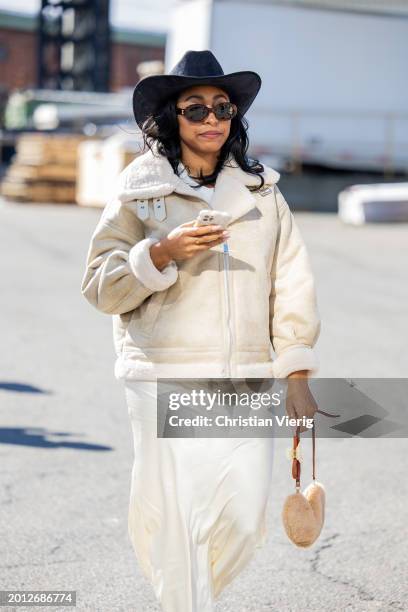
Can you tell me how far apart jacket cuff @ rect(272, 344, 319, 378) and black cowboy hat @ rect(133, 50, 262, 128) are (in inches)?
31.2

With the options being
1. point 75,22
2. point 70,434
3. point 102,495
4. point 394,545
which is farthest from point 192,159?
point 75,22

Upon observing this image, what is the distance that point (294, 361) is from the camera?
3.59 m

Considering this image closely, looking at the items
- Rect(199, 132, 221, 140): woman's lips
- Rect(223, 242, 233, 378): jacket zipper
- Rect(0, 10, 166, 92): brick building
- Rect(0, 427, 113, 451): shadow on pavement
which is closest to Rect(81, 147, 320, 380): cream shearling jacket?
A: Rect(223, 242, 233, 378): jacket zipper

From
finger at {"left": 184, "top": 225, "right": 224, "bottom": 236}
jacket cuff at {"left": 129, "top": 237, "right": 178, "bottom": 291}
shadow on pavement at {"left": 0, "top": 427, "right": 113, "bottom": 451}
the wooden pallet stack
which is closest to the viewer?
finger at {"left": 184, "top": 225, "right": 224, "bottom": 236}

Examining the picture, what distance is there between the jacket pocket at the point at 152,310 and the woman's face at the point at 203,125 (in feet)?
1.48

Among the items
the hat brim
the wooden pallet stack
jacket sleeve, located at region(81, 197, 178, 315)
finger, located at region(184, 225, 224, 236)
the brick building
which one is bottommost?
the brick building

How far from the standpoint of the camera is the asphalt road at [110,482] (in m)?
4.64

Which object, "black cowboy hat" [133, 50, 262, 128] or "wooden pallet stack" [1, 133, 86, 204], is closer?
"black cowboy hat" [133, 50, 262, 128]

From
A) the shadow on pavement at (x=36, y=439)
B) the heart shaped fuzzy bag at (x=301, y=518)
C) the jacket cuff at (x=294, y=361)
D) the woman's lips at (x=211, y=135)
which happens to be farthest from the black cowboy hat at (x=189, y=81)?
the shadow on pavement at (x=36, y=439)

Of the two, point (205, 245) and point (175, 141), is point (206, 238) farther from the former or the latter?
point (175, 141)

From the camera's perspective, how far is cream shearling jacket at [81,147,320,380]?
3.51m

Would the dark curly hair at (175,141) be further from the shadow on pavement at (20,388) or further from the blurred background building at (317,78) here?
the blurred background building at (317,78)

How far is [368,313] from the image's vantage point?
12.4 m

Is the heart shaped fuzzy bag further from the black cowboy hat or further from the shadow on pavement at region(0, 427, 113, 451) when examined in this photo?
the shadow on pavement at region(0, 427, 113, 451)
